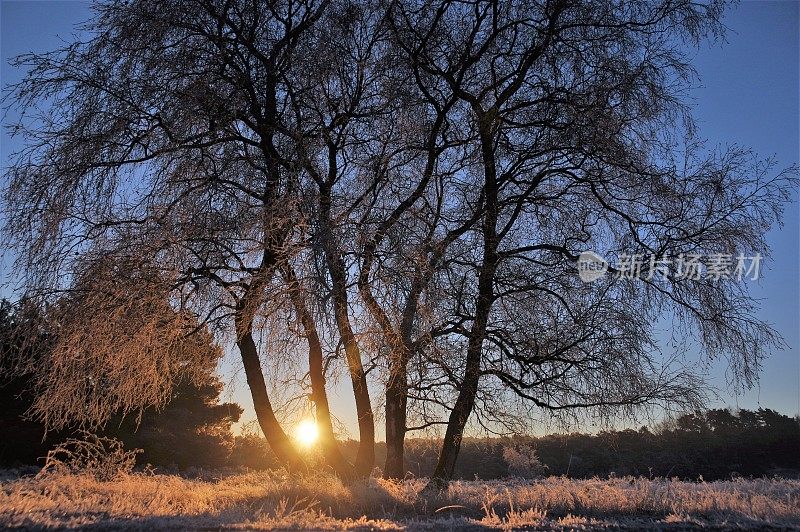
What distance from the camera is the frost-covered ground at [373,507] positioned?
516cm

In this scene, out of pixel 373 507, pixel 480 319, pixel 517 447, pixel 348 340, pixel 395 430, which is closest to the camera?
pixel 373 507

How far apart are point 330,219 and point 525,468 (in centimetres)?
1284

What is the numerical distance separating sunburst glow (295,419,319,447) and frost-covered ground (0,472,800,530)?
72cm

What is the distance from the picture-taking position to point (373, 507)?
268 inches

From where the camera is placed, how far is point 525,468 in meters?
17.5

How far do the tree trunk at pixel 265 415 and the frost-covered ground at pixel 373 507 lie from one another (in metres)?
0.84

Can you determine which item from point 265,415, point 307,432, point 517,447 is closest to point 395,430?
point 307,432

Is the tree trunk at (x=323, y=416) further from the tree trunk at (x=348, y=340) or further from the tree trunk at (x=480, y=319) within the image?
the tree trunk at (x=480, y=319)

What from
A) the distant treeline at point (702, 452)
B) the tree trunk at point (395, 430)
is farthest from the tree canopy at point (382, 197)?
the distant treeline at point (702, 452)

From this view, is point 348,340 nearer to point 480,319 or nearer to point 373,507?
point 373,507

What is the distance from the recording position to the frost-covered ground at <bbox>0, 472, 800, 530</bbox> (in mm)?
5160

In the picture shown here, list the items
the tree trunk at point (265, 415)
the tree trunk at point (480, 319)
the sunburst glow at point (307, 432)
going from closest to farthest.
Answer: the tree trunk at point (480, 319) → the sunburst glow at point (307, 432) → the tree trunk at point (265, 415)

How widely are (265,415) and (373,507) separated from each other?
3258 millimetres

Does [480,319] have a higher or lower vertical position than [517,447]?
higher
